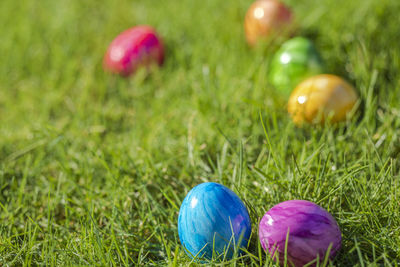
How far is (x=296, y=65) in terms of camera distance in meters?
2.20

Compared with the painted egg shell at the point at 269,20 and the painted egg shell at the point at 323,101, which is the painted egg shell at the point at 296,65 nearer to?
the painted egg shell at the point at 323,101

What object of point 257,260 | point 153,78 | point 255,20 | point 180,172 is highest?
point 255,20

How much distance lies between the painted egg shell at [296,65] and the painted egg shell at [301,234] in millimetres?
981

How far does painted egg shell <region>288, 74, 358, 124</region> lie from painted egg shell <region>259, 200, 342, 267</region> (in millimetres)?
705

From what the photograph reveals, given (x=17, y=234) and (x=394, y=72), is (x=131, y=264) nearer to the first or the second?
(x=17, y=234)

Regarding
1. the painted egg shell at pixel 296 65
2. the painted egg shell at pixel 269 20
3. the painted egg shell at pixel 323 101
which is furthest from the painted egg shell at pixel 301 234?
the painted egg shell at pixel 269 20

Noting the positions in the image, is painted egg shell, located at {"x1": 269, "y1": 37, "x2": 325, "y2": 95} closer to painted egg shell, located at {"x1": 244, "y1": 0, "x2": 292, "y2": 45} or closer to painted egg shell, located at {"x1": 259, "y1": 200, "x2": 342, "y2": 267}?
painted egg shell, located at {"x1": 244, "y1": 0, "x2": 292, "y2": 45}

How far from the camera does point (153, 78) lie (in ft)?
8.68

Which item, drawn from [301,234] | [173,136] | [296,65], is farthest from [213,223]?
[296,65]

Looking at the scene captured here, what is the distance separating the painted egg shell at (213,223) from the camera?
141cm

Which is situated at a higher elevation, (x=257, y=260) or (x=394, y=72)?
(x=394, y=72)

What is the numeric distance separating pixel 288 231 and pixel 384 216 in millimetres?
429

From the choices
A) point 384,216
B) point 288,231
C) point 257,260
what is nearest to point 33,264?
point 257,260

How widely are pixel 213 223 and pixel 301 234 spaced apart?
29 cm
